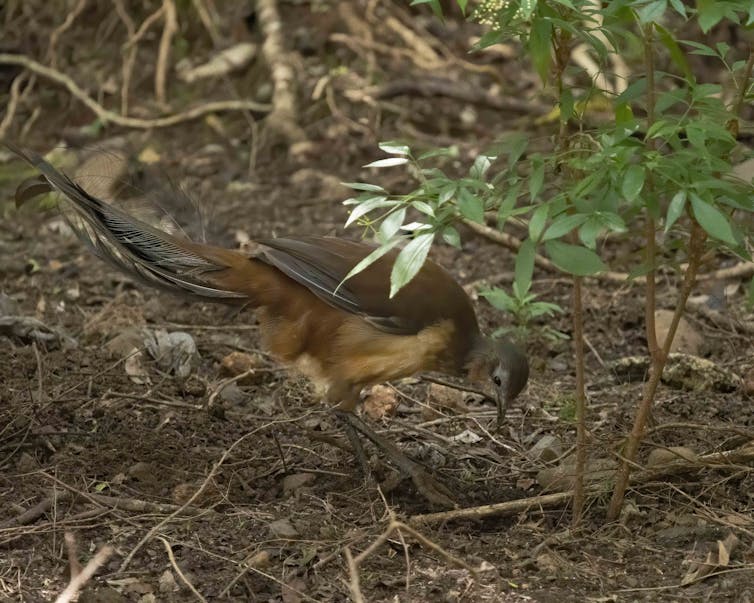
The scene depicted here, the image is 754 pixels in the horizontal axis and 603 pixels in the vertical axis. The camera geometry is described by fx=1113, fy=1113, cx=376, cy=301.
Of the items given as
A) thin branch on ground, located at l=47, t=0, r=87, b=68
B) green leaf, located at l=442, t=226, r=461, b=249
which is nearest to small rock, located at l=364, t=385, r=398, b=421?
green leaf, located at l=442, t=226, r=461, b=249

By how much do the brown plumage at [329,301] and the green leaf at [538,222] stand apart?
5.21 ft

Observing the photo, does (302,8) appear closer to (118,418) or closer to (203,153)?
(203,153)

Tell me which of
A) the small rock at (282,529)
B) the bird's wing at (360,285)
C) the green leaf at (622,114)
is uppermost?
the green leaf at (622,114)

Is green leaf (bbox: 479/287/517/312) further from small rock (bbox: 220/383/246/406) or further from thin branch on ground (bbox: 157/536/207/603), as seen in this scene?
thin branch on ground (bbox: 157/536/207/603)

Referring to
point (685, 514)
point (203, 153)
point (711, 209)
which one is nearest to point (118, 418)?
point (685, 514)

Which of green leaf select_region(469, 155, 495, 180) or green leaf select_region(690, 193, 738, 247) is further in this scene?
green leaf select_region(469, 155, 495, 180)

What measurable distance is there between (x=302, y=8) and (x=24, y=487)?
242 inches

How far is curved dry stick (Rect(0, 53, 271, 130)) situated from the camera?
27.7 ft

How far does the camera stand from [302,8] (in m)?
9.16

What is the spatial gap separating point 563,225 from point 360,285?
5.67ft

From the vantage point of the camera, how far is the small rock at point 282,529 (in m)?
3.60

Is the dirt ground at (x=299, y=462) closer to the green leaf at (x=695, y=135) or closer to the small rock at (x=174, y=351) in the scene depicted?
the small rock at (x=174, y=351)

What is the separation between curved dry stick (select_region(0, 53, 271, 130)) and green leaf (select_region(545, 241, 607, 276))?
19.5 feet

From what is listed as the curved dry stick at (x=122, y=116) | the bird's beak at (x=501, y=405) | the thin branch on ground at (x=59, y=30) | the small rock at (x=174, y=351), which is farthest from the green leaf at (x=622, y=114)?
the thin branch on ground at (x=59, y=30)
